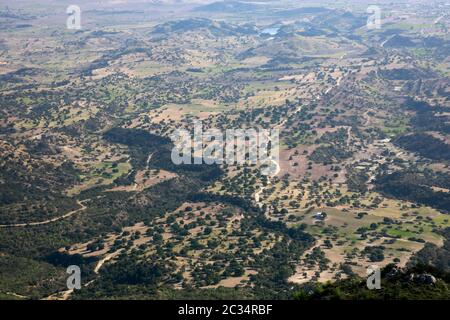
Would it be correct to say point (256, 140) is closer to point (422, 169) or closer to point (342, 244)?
point (422, 169)

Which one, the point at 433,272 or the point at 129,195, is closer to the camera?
the point at 433,272
